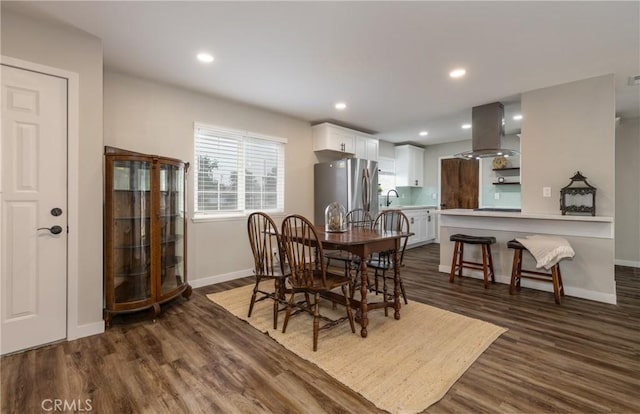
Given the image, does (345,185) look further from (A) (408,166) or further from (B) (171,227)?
(A) (408,166)

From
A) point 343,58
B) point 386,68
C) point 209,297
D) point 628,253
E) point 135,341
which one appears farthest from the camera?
point 628,253

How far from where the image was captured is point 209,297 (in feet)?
11.0

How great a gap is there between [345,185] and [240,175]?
5.45ft

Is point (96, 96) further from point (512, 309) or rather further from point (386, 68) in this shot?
point (512, 309)

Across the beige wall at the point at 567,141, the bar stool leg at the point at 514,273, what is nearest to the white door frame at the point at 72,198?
the bar stool leg at the point at 514,273

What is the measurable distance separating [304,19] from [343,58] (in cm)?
71

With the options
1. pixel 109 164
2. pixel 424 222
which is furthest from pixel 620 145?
pixel 109 164

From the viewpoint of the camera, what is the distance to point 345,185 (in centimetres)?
471

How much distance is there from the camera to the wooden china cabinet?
8.45 feet

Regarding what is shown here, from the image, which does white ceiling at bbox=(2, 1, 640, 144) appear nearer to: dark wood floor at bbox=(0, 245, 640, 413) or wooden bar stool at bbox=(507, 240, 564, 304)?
wooden bar stool at bbox=(507, 240, 564, 304)

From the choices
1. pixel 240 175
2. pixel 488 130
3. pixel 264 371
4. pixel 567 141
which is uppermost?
pixel 488 130

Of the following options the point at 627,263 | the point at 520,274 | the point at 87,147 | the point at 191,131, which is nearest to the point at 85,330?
the point at 87,147

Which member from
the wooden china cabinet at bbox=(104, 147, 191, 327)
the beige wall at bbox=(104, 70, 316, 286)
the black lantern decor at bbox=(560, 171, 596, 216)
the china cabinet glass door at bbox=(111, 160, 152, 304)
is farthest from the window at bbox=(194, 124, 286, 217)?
the black lantern decor at bbox=(560, 171, 596, 216)

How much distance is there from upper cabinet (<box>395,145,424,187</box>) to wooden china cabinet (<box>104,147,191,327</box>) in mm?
5395
